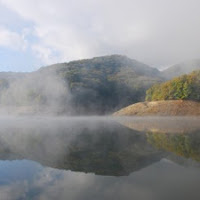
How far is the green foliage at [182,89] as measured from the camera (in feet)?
367

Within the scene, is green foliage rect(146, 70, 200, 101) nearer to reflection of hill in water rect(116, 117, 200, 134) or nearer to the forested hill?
reflection of hill in water rect(116, 117, 200, 134)

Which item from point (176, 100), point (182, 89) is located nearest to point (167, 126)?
point (176, 100)

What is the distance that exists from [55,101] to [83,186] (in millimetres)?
160949

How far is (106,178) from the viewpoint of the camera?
46.5 ft

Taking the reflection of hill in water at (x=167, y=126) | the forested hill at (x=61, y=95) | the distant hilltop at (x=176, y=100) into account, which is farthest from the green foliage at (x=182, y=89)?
the forested hill at (x=61, y=95)

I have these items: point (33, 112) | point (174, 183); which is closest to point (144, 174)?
point (174, 183)

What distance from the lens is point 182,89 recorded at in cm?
11488

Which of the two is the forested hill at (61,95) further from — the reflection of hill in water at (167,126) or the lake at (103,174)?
the lake at (103,174)

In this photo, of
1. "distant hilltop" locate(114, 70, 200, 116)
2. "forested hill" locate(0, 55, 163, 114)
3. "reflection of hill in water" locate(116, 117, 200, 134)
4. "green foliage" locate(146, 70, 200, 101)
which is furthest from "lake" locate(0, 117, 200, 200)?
"forested hill" locate(0, 55, 163, 114)

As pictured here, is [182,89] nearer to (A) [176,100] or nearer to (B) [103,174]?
(A) [176,100]

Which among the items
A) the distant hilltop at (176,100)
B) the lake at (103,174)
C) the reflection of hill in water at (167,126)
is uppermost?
the distant hilltop at (176,100)

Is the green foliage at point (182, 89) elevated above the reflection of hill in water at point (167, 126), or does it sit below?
above

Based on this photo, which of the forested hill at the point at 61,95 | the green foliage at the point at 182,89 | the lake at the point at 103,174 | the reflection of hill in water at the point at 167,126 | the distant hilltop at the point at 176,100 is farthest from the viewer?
the forested hill at the point at 61,95

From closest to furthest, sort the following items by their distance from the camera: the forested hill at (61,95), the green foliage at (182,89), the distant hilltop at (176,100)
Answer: the distant hilltop at (176,100), the green foliage at (182,89), the forested hill at (61,95)
